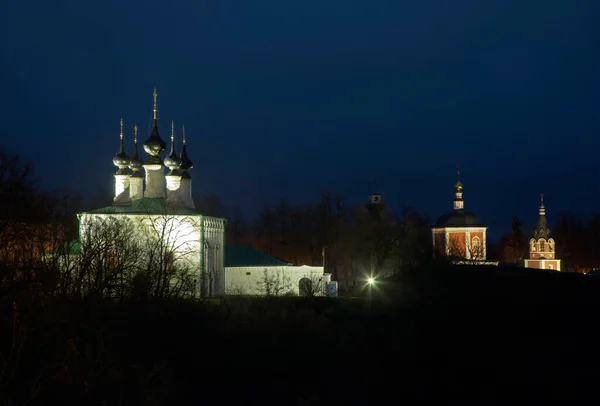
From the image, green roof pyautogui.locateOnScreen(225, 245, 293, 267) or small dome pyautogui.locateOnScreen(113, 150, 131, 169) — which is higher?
small dome pyautogui.locateOnScreen(113, 150, 131, 169)

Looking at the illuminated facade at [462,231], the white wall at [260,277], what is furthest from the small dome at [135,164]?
the illuminated facade at [462,231]

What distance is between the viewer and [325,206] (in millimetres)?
55906

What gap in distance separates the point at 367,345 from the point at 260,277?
578 inches

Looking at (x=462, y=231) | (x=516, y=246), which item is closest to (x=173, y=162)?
(x=462, y=231)

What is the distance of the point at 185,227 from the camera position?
31906mm

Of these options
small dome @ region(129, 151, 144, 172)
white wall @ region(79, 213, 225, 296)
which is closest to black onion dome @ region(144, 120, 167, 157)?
small dome @ region(129, 151, 144, 172)

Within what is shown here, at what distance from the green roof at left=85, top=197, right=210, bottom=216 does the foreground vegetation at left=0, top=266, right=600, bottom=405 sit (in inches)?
383

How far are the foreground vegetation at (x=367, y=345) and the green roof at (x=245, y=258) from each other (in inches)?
498

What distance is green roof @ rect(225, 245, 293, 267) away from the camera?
115 ft

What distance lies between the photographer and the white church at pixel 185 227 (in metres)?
31.1

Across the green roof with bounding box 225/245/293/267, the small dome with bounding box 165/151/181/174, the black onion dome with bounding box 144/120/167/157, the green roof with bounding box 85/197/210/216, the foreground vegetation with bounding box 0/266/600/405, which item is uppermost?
the black onion dome with bounding box 144/120/167/157

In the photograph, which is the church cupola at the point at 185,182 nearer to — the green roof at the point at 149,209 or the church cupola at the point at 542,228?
the green roof at the point at 149,209

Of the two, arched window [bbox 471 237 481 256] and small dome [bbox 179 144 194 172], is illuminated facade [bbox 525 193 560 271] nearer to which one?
arched window [bbox 471 237 481 256]

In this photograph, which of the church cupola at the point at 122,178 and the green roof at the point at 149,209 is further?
the church cupola at the point at 122,178
